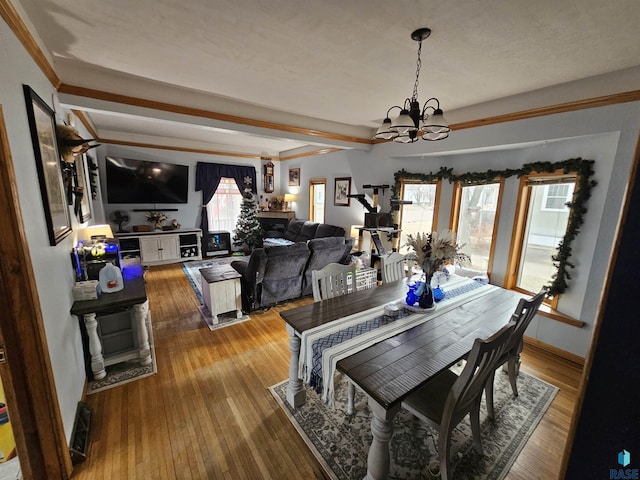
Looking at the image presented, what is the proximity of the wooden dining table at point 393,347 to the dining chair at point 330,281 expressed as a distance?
4.6 inches

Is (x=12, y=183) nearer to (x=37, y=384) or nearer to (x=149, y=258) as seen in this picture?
(x=37, y=384)

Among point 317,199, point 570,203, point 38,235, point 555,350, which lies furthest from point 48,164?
point 317,199

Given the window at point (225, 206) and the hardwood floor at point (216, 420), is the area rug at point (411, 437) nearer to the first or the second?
the hardwood floor at point (216, 420)

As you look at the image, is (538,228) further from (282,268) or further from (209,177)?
(209,177)

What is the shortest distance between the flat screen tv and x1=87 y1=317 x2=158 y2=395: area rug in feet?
13.7

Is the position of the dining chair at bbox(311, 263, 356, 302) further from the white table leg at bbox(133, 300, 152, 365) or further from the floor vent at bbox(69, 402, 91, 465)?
the floor vent at bbox(69, 402, 91, 465)

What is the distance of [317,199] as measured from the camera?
6.47 meters

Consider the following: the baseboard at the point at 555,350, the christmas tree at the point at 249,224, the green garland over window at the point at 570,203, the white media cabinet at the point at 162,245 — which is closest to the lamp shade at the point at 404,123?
the green garland over window at the point at 570,203

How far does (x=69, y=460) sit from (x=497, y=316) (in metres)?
2.96

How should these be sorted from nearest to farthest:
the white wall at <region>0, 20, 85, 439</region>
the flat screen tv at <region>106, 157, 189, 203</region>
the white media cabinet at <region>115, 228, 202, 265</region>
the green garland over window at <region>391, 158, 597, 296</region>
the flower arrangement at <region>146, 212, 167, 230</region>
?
the white wall at <region>0, 20, 85, 439</region> → the green garland over window at <region>391, 158, 597, 296</region> → the flat screen tv at <region>106, 157, 189, 203</region> → the white media cabinet at <region>115, 228, 202, 265</region> → the flower arrangement at <region>146, 212, 167, 230</region>

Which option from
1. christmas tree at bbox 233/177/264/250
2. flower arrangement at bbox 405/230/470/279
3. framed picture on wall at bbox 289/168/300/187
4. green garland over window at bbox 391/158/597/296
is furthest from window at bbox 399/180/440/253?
christmas tree at bbox 233/177/264/250

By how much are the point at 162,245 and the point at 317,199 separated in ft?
11.9

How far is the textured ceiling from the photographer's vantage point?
5.11ft

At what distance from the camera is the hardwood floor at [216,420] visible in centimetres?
161
